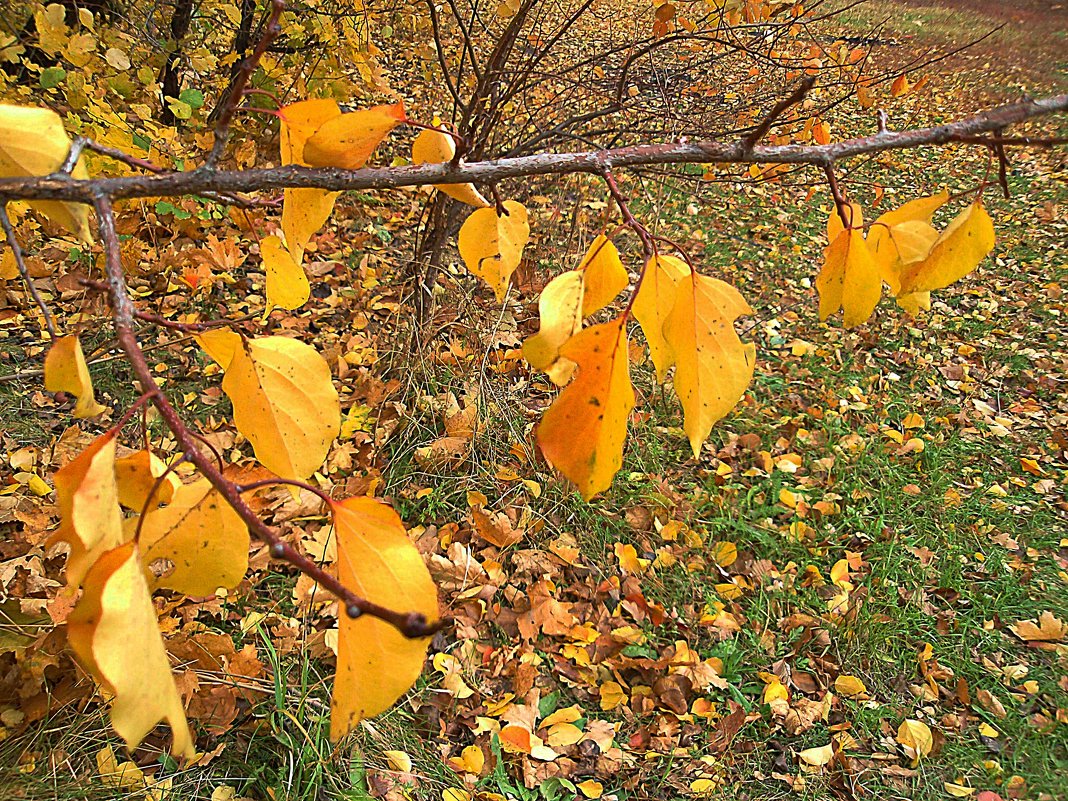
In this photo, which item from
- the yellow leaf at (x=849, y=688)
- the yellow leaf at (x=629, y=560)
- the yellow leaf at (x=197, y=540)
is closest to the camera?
the yellow leaf at (x=197, y=540)

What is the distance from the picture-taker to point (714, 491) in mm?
2502

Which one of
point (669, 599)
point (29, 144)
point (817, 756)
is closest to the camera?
point (29, 144)

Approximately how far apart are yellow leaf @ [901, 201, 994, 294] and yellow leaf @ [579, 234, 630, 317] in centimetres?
24

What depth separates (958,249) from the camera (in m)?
0.53

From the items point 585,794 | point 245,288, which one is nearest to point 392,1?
point 245,288

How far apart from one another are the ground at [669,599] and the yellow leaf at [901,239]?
4.40ft

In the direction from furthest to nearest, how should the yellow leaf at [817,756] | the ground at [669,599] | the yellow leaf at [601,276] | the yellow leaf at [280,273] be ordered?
the yellow leaf at [817,756] → the ground at [669,599] → the yellow leaf at [280,273] → the yellow leaf at [601,276]

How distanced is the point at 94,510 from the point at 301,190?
0.32 m

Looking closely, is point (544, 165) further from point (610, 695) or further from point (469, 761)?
point (610, 695)

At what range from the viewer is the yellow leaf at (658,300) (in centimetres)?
48

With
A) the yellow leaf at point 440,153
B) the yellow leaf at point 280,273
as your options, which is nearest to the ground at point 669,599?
the yellow leaf at point 280,273

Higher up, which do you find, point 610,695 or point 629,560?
point 629,560

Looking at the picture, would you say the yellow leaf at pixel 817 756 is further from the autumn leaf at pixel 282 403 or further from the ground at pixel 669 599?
the autumn leaf at pixel 282 403

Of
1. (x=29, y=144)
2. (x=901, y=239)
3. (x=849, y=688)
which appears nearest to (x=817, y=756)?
(x=849, y=688)
